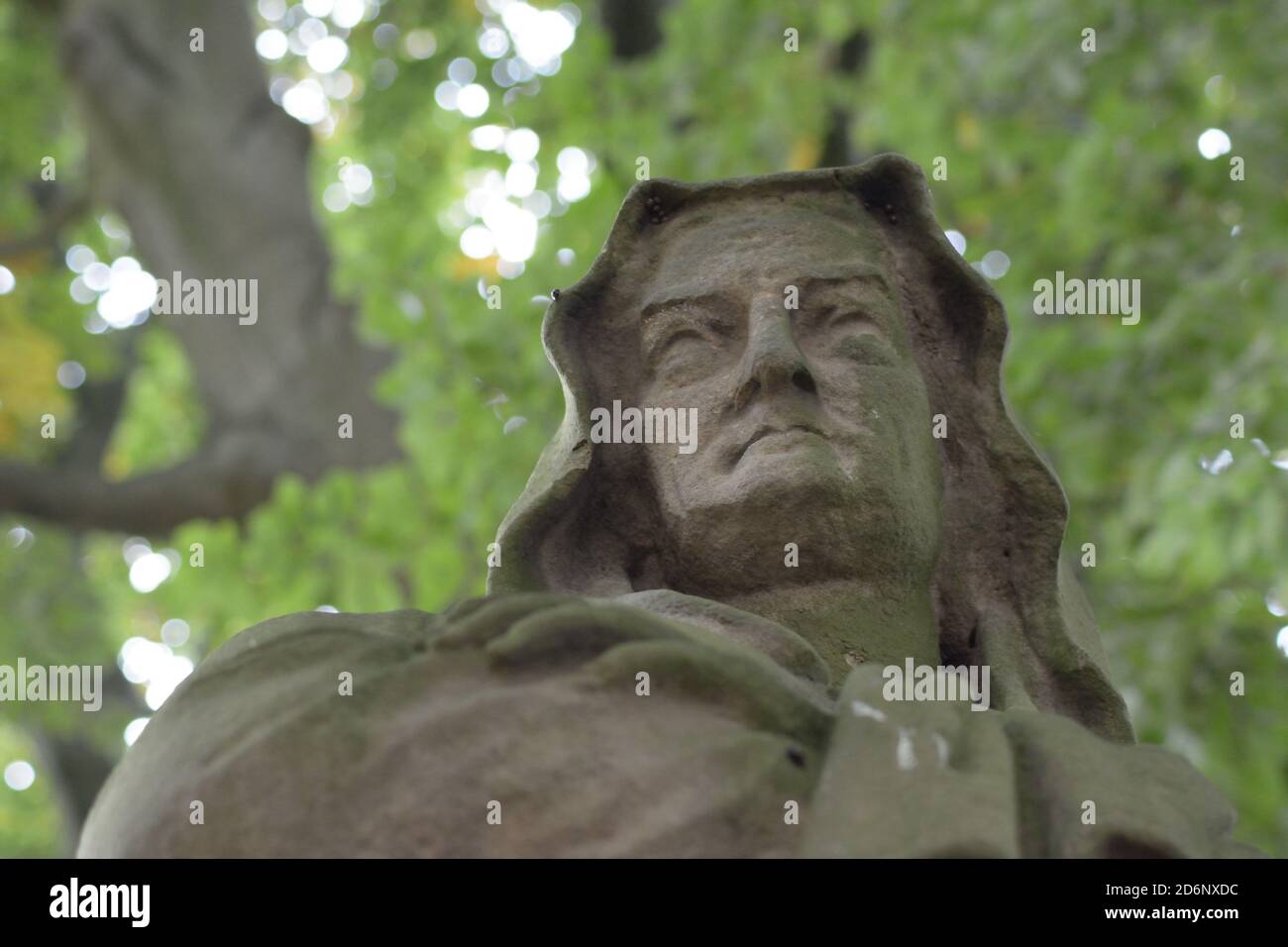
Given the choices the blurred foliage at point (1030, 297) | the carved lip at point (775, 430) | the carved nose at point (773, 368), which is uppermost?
the blurred foliage at point (1030, 297)

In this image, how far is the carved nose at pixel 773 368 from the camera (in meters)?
2.87

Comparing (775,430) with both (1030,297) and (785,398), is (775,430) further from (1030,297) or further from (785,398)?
A: (1030,297)

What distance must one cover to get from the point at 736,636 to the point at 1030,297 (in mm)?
4447

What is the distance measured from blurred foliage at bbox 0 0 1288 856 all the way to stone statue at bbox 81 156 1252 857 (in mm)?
2428

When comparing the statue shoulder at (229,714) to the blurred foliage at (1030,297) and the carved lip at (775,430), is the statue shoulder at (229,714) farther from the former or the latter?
the blurred foliage at (1030,297)

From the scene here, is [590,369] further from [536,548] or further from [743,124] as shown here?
[743,124]

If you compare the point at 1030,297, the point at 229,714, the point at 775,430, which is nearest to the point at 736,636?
the point at 775,430

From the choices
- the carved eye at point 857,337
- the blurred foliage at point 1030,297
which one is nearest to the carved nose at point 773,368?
the carved eye at point 857,337

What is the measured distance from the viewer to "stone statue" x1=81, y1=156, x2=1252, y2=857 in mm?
1968

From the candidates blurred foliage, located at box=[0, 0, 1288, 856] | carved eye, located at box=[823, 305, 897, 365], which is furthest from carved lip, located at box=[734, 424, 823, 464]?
blurred foliage, located at box=[0, 0, 1288, 856]

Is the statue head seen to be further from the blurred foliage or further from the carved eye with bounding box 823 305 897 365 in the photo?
the blurred foliage

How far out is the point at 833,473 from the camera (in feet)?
9.24

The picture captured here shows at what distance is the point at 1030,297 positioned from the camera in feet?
22.0

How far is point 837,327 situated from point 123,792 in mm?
1430
